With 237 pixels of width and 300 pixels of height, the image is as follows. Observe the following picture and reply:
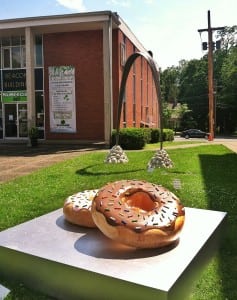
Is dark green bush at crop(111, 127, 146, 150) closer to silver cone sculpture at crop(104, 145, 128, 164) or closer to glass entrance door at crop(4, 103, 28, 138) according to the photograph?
silver cone sculpture at crop(104, 145, 128, 164)

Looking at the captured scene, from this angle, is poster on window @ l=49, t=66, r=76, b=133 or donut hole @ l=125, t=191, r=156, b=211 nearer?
donut hole @ l=125, t=191, r=156, b=211

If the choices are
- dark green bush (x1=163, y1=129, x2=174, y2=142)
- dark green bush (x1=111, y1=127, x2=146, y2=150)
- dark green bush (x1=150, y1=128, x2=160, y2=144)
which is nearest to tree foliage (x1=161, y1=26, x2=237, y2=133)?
dark green bush (x1=163, y1=129, x2=174, y2=142)

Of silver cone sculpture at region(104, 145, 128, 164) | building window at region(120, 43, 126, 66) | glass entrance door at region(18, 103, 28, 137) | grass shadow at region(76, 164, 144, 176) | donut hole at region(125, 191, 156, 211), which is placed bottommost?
grass shadow at region(76, 164, 144, 176)

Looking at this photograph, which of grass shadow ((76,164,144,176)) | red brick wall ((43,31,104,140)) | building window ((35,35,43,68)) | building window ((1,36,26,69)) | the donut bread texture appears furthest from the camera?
building window ((1,36,26,69))

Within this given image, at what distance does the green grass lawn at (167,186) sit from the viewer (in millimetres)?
3863

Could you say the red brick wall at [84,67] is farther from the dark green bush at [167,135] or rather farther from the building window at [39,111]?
the dark green bush at [167,135]

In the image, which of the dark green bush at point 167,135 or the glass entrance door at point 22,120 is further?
the dark green bush at point 167,135

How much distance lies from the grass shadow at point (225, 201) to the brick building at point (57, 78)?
9.81 m

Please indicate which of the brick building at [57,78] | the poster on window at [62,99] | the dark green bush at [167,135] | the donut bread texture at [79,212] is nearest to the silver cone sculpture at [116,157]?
the donut bread texture at [79,212]

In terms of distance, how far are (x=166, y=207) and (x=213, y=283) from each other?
92 cm

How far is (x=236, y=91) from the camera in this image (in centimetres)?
5634

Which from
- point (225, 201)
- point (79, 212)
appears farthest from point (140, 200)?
point (225, 201)

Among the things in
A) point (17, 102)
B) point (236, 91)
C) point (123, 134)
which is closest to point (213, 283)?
point (123, 134)

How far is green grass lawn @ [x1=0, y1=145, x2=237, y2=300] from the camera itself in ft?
12.7
